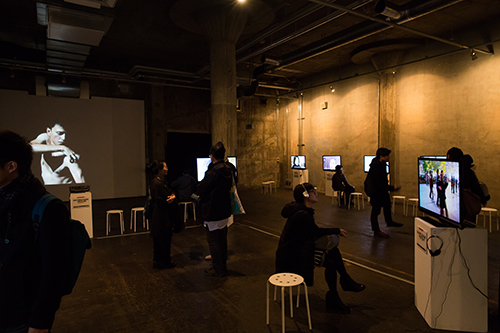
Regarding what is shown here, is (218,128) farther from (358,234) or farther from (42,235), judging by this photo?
(42,235)

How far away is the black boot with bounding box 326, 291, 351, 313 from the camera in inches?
115

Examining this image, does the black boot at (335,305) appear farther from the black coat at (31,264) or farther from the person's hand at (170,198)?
the black coat at (31,264)

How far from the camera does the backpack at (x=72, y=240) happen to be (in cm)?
132

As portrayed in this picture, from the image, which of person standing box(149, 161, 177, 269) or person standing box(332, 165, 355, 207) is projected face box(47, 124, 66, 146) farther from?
person standing box(332, 165, 355, 207)

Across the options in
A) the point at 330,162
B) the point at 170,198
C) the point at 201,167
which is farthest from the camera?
the point at 330,162

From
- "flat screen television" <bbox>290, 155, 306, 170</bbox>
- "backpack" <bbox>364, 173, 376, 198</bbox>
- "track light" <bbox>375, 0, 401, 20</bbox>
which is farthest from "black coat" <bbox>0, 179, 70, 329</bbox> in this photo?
"flat screen television" <bbox>290, 155, 306, 170</bbox>

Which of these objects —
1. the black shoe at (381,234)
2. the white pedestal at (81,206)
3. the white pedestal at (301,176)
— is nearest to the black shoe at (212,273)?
the white pedestal at (81,206)

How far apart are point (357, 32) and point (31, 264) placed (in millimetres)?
7635

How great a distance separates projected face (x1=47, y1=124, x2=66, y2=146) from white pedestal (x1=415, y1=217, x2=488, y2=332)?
11.0m

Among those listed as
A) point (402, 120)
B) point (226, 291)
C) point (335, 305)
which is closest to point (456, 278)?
point (335, 305)

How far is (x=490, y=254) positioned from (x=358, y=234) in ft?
6.57

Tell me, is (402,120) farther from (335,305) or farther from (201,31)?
(335,305)

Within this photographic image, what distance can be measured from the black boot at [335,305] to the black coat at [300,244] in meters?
0.36

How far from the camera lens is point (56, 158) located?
33.0 feet
